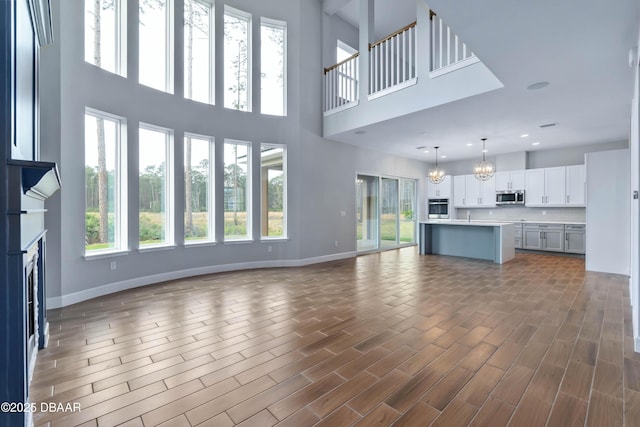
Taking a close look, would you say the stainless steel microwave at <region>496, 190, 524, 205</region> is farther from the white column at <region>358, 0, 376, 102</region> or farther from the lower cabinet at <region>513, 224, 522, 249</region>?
the white column at <region>358, 0, 376, 102</region>

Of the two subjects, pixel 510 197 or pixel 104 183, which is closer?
pixel 104 183

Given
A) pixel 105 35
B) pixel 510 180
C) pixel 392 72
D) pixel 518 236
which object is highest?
pixel 105 35

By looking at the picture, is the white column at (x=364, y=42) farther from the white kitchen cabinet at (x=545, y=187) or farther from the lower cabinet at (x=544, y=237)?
the lower cabinet at (x=544, y=237)

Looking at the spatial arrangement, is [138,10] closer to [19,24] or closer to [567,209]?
[19,24]

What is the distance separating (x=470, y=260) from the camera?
675cm

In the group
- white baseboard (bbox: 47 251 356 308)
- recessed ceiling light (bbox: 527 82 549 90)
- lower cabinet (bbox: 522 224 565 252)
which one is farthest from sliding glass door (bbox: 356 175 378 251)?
recessed ceiling light (bbox: 527 82 549 90)

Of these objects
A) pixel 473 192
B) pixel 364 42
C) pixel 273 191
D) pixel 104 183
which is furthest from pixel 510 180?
pixel 104 183

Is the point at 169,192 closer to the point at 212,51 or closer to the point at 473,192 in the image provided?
the point at 212,51

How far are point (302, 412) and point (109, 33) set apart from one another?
5.50 meters

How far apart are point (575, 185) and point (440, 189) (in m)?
3.37

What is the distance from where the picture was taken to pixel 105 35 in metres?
4.27

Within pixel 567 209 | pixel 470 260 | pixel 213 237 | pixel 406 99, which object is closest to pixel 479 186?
pixel 567 209

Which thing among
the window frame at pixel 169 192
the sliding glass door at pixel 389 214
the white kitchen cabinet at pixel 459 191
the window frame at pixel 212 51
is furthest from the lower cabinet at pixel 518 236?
the window frame at pixel 169 192

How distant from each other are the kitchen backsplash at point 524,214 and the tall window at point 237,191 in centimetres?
687
